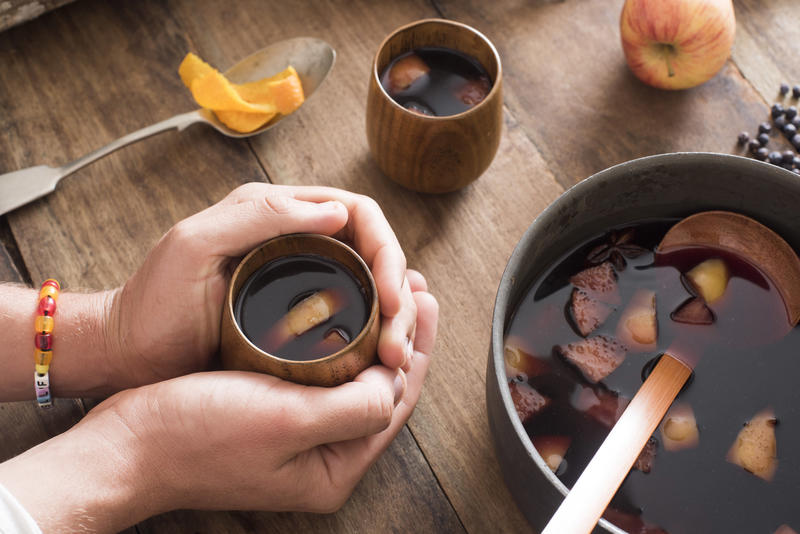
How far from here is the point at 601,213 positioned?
3.07ft

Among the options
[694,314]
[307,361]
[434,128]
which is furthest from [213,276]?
[694,314]

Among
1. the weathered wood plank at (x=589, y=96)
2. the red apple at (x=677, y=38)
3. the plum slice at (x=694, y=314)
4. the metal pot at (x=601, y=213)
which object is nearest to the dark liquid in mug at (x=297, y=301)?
the metal pot at (x=601, y=213)

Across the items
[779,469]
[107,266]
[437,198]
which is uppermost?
[107,266]

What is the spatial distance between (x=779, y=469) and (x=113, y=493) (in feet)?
2.49

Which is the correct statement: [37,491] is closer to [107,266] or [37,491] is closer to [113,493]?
[113,493]

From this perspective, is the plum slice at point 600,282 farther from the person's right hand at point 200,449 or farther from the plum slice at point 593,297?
the person's right hand at point 200,449

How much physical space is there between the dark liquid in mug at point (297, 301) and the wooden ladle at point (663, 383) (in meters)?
0.30

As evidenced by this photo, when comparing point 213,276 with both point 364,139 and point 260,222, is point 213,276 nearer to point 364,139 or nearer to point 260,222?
point 260,222

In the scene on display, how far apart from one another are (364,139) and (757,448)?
0.74 meters

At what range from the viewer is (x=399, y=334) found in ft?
2.83

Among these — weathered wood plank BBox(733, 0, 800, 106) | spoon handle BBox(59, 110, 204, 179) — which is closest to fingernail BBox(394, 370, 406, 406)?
spoon handle BBox(59, 110, 204, 179)

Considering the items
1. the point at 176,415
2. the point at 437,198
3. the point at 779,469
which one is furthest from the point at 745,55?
the point at 176,415

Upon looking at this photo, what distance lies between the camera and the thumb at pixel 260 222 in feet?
2.91

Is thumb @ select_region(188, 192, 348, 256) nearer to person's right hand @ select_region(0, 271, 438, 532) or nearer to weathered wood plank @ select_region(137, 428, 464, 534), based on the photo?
person's right hand @ select_region(0, 271, 438, 532)
